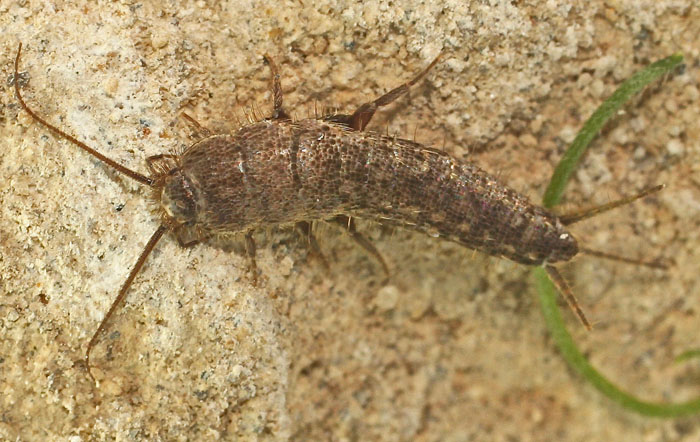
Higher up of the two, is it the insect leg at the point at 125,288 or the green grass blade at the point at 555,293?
the green grass blade at the point at 555,293

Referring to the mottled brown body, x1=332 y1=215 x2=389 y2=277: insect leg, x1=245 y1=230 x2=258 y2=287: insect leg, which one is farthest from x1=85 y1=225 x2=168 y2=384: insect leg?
x1=332 y1=215 x2=389 y2=277: insect leg

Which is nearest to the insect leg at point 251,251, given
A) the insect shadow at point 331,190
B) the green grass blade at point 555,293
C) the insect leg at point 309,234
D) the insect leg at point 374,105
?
the insect shadow at point 331,190

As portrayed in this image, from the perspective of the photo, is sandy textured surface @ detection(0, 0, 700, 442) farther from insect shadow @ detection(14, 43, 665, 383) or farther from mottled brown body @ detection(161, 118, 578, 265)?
mottled brown body @ detection(161, 118, 578, 265)

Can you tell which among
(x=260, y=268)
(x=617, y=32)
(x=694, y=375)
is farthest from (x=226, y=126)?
(x=694, y=375)

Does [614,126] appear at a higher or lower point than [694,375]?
higher

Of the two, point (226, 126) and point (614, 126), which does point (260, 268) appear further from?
point (614, 126)

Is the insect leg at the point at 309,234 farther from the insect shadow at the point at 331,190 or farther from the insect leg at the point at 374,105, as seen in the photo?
the insect leg at the point at 374,105

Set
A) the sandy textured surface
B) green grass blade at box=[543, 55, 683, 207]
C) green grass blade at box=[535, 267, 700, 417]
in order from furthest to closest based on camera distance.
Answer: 1. green grass blade at box=[535, 267, 700, 417]
2. green grass blade at box=[543, 55, 683, 207]
3. the sandy textured surface
